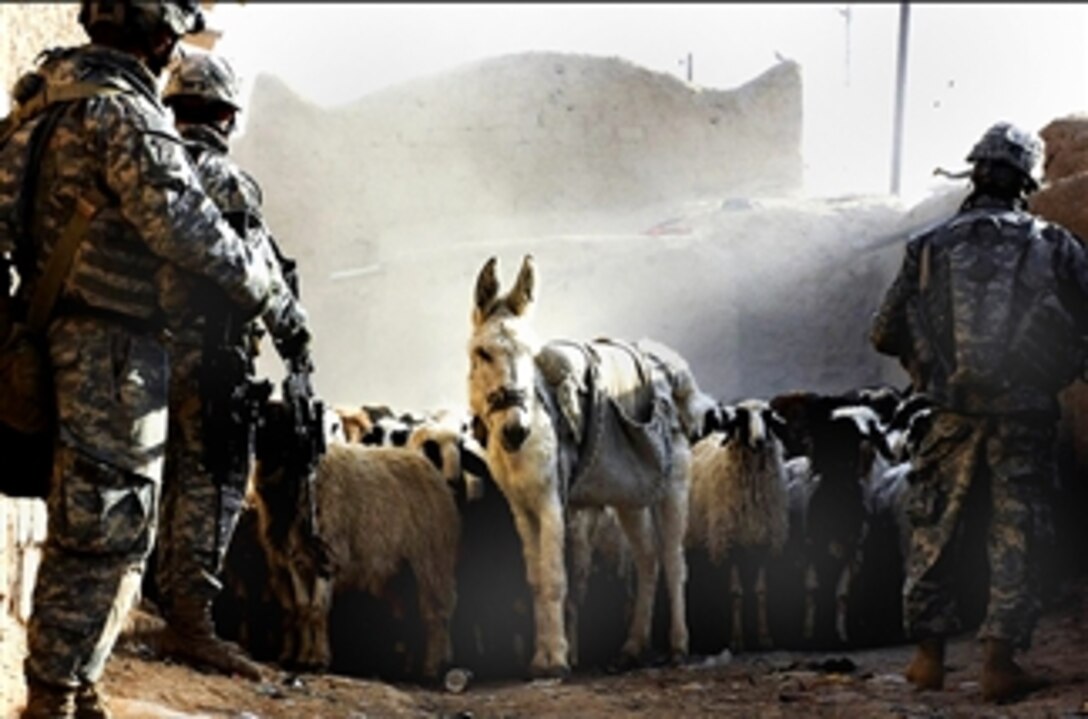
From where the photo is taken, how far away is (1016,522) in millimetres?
6320

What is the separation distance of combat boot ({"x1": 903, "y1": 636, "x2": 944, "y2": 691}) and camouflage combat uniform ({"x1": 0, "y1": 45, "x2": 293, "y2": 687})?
3713 mm

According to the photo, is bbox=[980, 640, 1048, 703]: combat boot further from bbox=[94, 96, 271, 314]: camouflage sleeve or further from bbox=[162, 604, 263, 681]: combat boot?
bbox=[94, 96, 271, 314]: camouflage sleeve

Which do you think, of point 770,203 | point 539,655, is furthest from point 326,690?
point 770,203

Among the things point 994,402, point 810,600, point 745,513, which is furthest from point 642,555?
point 994,402

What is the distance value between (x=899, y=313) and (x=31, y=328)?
4.03 metres

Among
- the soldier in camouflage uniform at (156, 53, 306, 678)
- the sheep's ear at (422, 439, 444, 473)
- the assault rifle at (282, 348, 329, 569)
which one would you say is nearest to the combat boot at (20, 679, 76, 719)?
the soldier in camouflage uniform at (156, 53, 306, 678)

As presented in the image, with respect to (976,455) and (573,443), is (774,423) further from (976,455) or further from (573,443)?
(976,455)

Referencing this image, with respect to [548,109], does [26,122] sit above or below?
below

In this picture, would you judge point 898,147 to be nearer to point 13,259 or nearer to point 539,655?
point 539,655

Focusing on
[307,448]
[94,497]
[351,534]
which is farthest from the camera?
[351,534]

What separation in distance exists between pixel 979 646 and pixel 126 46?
5913 mm

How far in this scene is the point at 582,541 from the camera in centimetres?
1058

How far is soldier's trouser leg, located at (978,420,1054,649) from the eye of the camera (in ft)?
20.5

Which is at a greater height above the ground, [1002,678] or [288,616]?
[1002,678]
